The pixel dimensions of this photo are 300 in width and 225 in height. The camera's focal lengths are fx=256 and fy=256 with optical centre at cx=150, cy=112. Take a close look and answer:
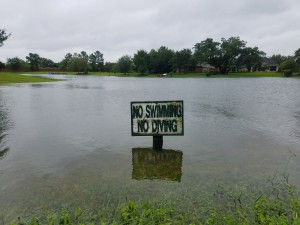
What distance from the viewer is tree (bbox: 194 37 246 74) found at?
332ft

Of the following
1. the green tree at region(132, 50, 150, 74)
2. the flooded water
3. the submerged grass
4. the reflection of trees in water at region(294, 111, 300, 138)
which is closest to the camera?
the submerged grass

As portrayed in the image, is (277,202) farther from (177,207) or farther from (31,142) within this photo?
(31,142)

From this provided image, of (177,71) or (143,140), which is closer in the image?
(143,140)

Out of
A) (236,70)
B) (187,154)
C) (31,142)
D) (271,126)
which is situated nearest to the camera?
(187,154)

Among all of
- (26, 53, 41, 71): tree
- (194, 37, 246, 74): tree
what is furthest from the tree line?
(26, 53, 41, 71): tree

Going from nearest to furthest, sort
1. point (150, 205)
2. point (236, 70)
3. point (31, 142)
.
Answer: point (150, 205), point (31, 142), point (236, 70)

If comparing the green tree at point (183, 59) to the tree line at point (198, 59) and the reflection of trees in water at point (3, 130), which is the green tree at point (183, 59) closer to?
the tree line at point (198, 59)

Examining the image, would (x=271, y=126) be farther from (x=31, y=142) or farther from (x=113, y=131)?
(x=31, y=142)

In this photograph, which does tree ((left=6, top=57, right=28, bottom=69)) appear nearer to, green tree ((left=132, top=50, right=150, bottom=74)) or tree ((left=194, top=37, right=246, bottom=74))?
green tree ((left=132, top=50, right=150, bottom=74))

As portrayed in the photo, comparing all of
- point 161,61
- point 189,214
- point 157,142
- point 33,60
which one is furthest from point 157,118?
point 33,60

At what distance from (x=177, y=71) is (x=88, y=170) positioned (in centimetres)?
11739

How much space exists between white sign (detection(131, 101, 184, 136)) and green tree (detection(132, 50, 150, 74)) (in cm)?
11749

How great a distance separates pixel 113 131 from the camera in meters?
11.6

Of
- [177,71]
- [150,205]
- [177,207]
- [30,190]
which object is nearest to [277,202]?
[177,207]
